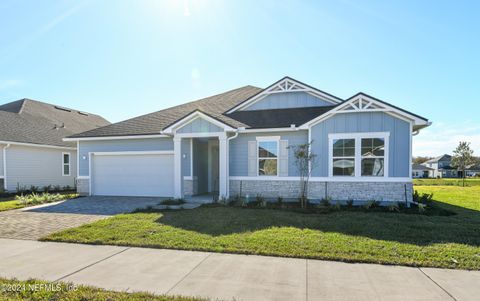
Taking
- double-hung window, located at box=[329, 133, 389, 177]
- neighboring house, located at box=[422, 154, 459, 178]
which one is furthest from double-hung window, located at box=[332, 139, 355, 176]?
neighboring house, located at box=[422, 154, 459, 178]

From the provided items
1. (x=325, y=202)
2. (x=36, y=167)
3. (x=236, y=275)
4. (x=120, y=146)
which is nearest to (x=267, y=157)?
(x=325, y=202)

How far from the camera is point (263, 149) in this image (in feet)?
39.8

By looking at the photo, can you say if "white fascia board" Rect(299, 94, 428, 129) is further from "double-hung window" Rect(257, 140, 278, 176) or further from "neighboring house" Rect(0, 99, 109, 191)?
"neighboring house" Rect(0, 99, 109, 191)

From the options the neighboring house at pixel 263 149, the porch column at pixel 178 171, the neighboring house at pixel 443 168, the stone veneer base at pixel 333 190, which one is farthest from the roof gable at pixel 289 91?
the neighboring house at pixel 443 168

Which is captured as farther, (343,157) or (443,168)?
(443,168)

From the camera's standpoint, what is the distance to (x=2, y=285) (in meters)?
3.89

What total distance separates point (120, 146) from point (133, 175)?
1.60 meters

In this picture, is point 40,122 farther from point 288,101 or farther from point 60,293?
point 60,293

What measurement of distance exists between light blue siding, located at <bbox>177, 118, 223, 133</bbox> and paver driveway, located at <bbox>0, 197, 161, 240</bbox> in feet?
11.6

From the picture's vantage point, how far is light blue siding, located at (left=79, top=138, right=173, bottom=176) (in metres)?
13.0

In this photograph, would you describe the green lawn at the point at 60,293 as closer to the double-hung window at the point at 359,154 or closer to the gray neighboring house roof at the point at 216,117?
the gray neighboring house roof at the point at 216,117

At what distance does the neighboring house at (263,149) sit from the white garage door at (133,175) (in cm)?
5

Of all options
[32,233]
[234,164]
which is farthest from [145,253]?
[234,164]

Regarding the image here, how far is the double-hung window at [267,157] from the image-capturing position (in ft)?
39.3
